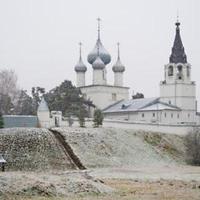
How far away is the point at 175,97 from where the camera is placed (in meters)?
83.9

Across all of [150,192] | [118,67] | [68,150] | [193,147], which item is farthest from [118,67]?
[150,192]

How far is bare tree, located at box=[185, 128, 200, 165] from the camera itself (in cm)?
5375

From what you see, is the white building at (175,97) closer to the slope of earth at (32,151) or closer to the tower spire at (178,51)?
the tower spire at (178,51)

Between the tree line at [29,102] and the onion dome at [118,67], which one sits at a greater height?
the onion dome at [118,67]

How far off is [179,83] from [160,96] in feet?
11.6

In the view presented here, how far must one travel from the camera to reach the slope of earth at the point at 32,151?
42.2m

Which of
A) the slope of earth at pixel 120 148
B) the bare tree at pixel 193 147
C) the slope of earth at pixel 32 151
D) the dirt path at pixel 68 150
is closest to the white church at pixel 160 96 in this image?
the bare tree at pixel 193 147

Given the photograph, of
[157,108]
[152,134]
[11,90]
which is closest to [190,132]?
[152,134]

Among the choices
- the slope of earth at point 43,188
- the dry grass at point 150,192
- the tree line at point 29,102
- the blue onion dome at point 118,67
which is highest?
the blue onion dome at point 118,67

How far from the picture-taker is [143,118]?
8281 centimetres

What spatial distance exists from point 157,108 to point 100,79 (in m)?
11.3

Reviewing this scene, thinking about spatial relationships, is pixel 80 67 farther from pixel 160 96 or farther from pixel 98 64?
pixel 160 96

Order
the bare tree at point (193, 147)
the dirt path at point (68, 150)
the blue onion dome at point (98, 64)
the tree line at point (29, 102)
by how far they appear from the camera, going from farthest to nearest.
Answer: the blue onion dome at point (98, 64) < the tree line at point (29, 102) < the bare tree at point (193, 147) < the dirt path at point (68, 150)

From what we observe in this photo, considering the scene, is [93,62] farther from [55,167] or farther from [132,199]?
[132,199]
